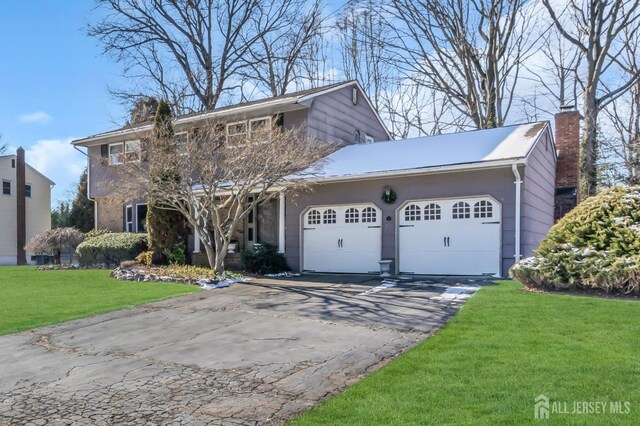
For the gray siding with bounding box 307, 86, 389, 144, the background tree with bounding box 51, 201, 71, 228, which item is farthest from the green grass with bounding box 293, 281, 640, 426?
the background tree with bounding box 51, 201, 71, 228

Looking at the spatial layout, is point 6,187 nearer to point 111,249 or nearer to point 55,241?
point 55,241

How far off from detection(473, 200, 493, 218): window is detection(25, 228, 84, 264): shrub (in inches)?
609

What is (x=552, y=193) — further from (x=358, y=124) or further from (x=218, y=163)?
(x=218, y=163)

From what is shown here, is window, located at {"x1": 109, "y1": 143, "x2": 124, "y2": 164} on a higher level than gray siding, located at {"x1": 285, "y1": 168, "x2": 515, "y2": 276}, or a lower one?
higher

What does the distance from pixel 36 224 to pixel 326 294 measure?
79.2ft

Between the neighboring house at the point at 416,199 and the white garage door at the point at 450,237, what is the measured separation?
0.03m

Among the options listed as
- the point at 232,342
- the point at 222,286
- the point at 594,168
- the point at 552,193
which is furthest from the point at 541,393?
the point at 594,168

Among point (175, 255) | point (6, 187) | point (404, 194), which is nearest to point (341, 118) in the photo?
point (404, 194)

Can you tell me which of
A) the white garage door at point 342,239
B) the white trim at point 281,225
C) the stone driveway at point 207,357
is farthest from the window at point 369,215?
the stone driveway at point 207,357

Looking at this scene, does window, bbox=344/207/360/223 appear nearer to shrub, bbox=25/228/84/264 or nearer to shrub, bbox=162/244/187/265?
shrub, bbox=162/244/187/265

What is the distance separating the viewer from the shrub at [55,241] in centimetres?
1911

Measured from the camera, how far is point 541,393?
13.2ft

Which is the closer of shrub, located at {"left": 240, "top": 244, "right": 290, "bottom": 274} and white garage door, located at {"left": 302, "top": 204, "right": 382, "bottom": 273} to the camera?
white garage door, located at {"left": 302, "top": 204, "right": 382, "bottom": 273}

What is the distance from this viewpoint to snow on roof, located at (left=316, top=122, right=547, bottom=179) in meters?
12.9
